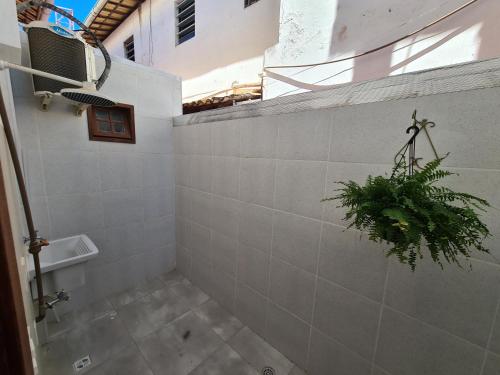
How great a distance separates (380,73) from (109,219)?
2.90m

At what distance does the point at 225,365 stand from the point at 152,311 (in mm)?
824

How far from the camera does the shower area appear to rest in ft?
2.82

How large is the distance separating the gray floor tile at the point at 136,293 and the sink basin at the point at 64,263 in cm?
53

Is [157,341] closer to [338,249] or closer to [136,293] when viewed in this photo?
[136,293]

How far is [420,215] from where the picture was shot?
0.63 m

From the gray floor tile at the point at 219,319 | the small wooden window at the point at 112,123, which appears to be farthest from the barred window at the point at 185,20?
the gray floor tile at the point at 219,319

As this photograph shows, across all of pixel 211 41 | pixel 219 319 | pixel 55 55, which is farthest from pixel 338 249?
pixel 211 41

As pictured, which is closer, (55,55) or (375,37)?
(55,55)

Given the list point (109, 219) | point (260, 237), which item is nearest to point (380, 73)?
point (260, 237)

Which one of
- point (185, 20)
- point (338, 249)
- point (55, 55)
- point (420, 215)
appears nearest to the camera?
point (420, 215)

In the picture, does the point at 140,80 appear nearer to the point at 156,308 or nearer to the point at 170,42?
the point at 156,308

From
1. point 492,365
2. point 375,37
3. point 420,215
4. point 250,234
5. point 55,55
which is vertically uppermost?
point 375,37

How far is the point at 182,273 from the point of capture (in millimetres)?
2393

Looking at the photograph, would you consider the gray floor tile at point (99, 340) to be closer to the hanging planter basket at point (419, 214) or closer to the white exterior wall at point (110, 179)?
the white exterior wall at point (110, 179)
